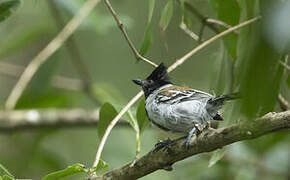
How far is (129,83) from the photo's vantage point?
7.75m

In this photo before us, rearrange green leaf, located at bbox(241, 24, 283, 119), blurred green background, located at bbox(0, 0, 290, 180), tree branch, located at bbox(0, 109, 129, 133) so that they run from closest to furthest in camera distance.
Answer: green leaf, located at bbox(241, 24, 283, 119) → blurred green background, located at bbox(0, 0, 290, 180) → tree branch, located at bbox(0, 109, 129, 133)

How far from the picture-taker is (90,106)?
7855 millimetres

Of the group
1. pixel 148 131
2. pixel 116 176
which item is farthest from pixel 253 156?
pixel 116 176

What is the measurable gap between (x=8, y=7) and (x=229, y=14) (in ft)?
3.95

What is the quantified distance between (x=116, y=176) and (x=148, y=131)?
269 centimetres

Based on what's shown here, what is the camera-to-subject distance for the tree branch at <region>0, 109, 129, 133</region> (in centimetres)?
502

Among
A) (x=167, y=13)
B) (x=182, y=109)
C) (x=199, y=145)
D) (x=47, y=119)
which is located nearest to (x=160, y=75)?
(x=182, y=109)

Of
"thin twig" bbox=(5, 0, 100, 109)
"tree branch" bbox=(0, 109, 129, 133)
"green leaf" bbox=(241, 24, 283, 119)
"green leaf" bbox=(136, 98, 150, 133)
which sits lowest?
"green leaf" bbox=(241, 24, 283, 119)

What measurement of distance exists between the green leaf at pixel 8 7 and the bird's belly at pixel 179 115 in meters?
1.14

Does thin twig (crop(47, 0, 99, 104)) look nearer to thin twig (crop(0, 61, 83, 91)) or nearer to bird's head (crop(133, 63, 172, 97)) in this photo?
thin twig (crop(0, 61, 83, 91))

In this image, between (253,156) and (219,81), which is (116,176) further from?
(253,156)

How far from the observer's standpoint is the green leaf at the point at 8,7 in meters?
2.46

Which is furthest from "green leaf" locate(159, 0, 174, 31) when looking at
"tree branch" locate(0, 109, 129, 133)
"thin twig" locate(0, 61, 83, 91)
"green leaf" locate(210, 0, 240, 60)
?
"thin twig" locate(0, 61, 83, 91)

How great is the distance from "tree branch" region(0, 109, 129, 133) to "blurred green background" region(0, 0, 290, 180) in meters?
0.12
